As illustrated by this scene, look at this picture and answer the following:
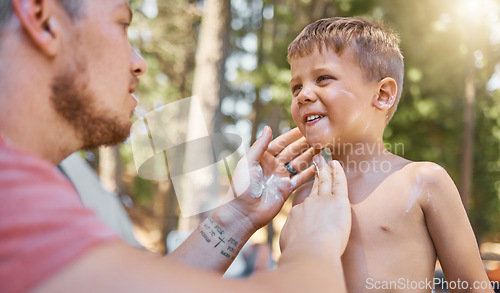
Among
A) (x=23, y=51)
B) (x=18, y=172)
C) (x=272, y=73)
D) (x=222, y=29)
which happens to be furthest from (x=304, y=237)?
(x=272, y=73)

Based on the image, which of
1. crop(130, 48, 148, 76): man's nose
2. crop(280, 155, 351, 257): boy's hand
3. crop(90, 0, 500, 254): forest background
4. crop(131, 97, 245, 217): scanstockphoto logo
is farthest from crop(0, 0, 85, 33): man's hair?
crop(90, 0, 500, 254): forest background

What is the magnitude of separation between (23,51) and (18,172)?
307mm

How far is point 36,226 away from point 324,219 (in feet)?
2.14

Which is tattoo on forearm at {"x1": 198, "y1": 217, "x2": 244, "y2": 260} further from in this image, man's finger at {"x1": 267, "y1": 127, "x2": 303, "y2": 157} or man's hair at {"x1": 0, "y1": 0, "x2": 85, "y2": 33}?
man's hair at {"x1": 0, "y1": 0, "x2": 85, "y2": 33}

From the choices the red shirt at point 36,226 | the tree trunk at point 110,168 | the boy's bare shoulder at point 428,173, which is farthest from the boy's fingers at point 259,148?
the tree trunk at point 110,168

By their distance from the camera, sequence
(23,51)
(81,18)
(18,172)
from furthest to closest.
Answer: (81,18), (23,51), (18,172)

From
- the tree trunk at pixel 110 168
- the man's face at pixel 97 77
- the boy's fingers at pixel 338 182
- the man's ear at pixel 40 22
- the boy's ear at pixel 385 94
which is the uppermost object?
the man's ear at pixel 40 22

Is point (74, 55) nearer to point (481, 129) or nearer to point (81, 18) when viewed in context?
point (81, 18)

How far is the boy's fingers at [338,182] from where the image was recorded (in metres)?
1.06

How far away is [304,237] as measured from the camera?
87 cm

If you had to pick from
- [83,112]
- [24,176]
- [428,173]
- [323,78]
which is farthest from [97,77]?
[428,173]

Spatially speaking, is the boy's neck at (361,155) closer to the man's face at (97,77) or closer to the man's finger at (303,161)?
the man's finger at (303,161)

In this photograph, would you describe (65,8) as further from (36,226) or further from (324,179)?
(324,179)

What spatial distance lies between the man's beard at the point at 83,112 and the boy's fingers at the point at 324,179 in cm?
56
